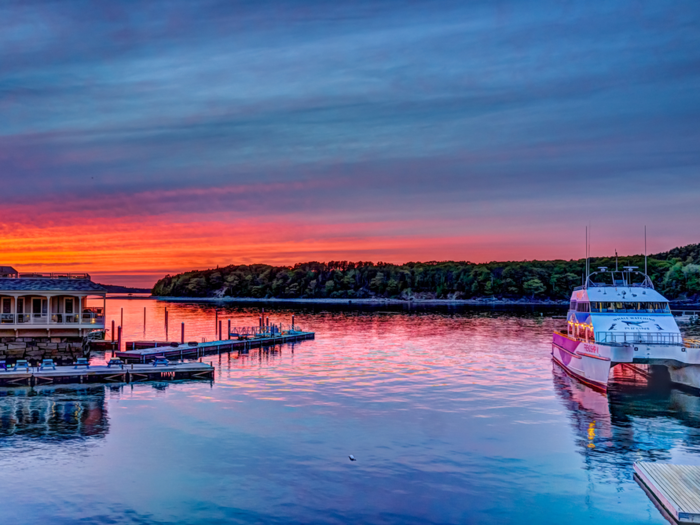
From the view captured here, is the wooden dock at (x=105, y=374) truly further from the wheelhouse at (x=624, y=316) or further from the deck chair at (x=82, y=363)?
the wheelhouse at (x=624, y=316)

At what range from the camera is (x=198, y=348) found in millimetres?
72750

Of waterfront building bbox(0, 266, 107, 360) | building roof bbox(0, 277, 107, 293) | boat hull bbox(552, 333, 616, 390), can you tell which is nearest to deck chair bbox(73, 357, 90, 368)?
waterfront building bbox(0, 266, 107, 360)

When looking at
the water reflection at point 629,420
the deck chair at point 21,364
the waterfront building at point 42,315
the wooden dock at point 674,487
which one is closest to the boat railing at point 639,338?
the water reflection at point 629,420

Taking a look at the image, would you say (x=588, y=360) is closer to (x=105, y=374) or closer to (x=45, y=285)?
(x=105, y=374)

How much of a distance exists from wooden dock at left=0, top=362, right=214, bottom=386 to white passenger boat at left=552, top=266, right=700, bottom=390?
32.4 metres

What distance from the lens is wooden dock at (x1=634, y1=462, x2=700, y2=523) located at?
70.9 feet

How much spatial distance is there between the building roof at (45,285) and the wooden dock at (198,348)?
1132cm

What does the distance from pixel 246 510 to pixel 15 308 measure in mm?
40112

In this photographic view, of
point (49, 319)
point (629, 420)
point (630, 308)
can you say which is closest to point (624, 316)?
point (630, 308)

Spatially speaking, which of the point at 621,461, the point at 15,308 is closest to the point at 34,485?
the point at 621,461

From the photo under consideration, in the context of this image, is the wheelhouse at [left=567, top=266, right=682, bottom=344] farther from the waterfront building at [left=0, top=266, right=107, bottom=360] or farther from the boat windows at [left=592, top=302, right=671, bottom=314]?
the waterfront building at [left=0, top=266, right=107, bottom=360]

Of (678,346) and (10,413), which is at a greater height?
(678,346)

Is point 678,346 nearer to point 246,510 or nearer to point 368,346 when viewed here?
point 246,510

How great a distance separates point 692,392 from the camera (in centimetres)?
4803
